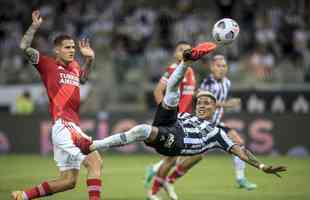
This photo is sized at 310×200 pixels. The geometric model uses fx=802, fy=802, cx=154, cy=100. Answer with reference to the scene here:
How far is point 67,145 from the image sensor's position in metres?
10.4

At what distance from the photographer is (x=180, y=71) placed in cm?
1016

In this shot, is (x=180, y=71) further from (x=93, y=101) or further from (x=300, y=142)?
(x=93, y=101)

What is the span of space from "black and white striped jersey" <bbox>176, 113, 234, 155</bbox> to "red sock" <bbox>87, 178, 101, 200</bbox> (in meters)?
1.18

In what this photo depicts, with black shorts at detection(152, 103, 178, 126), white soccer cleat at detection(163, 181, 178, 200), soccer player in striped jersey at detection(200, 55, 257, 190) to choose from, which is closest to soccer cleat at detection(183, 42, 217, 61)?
black shorts at detection(152, 103, 178, 126)

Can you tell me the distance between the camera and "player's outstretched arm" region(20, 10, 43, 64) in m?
10.3

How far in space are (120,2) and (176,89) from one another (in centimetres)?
1781

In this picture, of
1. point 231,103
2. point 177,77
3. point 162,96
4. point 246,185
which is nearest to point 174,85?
point 177,77

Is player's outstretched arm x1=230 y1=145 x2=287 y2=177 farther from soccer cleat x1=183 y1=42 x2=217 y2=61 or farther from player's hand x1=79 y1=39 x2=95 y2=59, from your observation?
player's hand x1=79 y1=39 x2=95 y2=59

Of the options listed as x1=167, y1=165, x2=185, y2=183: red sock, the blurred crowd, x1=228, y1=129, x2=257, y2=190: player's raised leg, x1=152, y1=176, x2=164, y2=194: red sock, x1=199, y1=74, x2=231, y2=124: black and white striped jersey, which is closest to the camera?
x1=152, y1=176, x2=164, y2=194: red sock

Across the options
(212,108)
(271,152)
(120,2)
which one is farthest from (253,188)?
(120,2)

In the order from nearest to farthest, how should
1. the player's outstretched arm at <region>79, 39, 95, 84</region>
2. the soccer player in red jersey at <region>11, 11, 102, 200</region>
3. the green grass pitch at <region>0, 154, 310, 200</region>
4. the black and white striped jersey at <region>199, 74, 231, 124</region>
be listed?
1. the soccer player in red jersey at <region>11, 11, 102, 200</region>
2. the player's outstretched arm at <region>79, 39, 95, 84</region>
3. the green grass pitch at <region>0, 154, 310, 200</region>
4. the black and white striped jersey at <region>199, 74, 231, 124</region>

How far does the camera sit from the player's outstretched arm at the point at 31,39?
10336 mm

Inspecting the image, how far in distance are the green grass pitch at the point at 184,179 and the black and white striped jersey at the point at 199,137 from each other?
7.27 feet

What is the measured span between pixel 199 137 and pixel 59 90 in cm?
197
